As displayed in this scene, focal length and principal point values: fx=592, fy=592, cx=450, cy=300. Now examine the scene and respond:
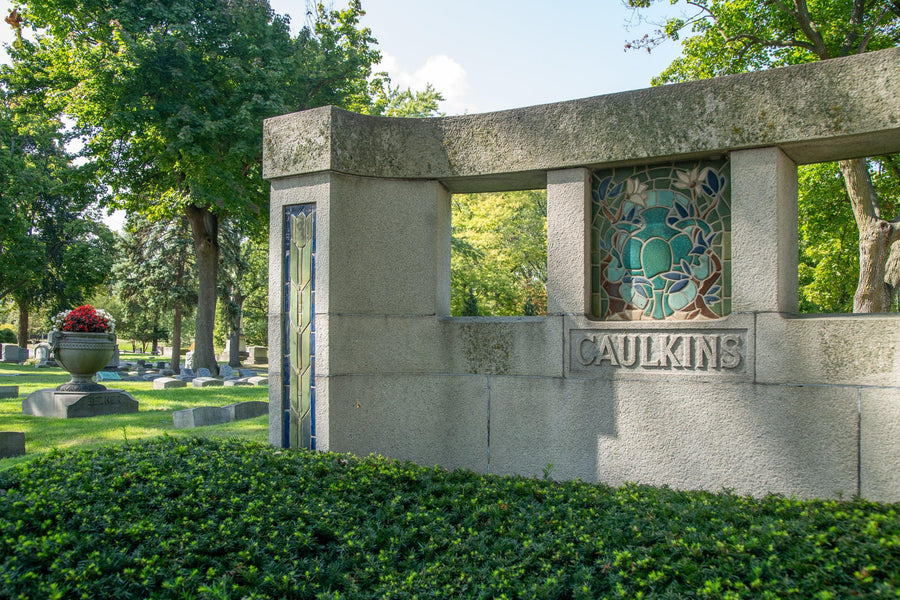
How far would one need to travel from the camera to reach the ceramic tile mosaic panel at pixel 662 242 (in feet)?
16.1

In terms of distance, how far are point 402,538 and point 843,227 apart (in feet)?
57.3

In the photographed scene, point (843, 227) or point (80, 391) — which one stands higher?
point (843, 227)

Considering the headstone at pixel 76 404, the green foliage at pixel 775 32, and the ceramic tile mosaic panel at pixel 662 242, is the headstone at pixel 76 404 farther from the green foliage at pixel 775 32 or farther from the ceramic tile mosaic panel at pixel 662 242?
the green foliage at pixel 775 32

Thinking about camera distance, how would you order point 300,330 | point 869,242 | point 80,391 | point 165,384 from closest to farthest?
point 300,330
point 80,391
point 869,242
point 165,384

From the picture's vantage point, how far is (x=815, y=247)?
1834 cm

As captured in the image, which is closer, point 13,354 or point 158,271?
point 158,271

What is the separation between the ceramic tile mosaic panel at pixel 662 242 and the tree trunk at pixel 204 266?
17.2 m

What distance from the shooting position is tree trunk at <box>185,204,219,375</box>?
64.7ft

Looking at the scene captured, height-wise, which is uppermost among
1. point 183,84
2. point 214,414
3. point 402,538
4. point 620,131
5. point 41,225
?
point 183,84

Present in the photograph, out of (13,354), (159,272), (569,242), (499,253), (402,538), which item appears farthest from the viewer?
(13,354)

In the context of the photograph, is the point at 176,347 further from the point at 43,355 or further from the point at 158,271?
the point at 43,355

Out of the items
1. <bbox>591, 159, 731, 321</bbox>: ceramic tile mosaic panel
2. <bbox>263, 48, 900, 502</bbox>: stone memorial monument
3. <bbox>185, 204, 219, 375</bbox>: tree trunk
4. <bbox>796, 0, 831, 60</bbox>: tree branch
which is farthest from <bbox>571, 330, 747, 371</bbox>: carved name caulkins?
<bbox>185, 204, 219, 375</bbox>: tree trunk

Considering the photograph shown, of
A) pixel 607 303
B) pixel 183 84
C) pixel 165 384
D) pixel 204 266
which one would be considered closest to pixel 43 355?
pixel 204 266

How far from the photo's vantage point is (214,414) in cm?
994
